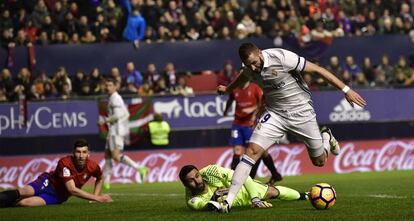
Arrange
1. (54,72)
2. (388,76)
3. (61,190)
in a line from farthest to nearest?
(388,76), (54,72), (61,190)

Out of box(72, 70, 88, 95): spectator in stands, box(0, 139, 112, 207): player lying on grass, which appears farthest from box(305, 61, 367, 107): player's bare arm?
box(72, 70, 88, 95): spectator in stands

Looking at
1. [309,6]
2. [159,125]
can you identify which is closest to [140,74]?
[159,125]

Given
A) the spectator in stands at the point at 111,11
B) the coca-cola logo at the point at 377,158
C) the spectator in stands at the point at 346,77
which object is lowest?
the coca-cola logo at the point at 377,158

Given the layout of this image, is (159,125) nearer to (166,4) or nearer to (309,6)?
(166,4)

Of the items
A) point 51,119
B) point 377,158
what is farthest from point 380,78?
point 51,119

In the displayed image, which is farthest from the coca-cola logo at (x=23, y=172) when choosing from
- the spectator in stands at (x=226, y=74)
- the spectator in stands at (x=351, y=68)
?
the spectator in stands at (x=351, y=68)

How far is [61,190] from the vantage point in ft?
52.2

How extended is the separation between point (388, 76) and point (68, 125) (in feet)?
33.0

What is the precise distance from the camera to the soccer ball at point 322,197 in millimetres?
13016

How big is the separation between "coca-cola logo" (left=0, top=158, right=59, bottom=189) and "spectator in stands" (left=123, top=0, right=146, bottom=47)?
5.02m

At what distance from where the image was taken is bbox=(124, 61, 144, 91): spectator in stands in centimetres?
2756

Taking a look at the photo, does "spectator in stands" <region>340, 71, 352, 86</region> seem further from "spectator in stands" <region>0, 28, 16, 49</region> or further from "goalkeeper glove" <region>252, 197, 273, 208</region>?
"goalkeeper glove" <region>252, 197, 273, 208</region>

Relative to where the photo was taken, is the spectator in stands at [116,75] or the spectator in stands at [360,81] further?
the spectator in stands at [360,81]

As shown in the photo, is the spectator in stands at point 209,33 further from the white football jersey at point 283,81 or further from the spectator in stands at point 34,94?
the white football jersey at point 283,81
